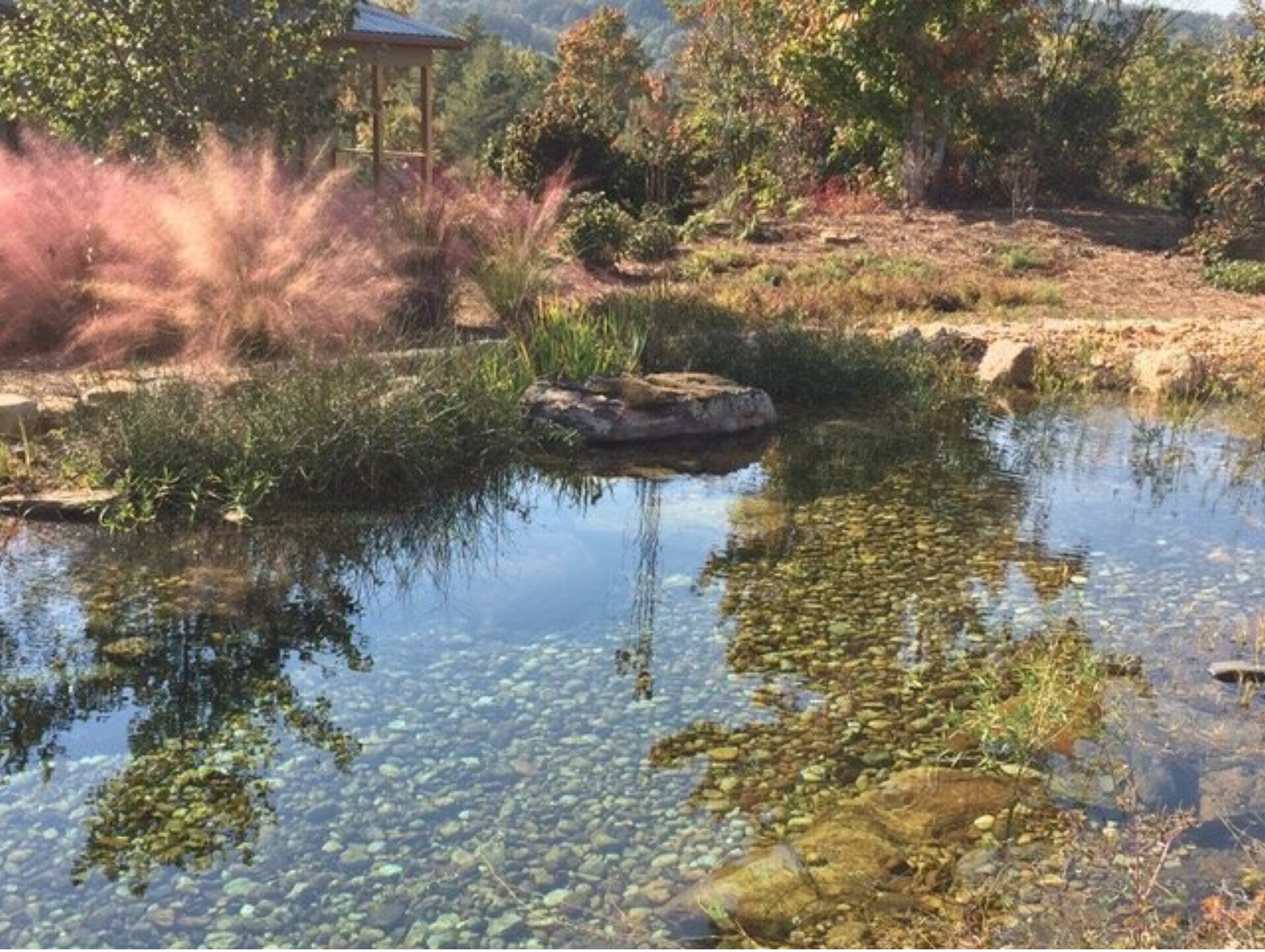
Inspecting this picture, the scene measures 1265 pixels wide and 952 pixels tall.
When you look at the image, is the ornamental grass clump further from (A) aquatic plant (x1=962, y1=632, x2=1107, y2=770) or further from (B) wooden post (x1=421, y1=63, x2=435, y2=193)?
(B) wooden post (x1=421, y1=63, x2=435, y2=193)

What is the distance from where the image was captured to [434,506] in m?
6.12

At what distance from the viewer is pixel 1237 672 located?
422 centimetres

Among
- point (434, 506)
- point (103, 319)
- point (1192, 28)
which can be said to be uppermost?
point (1192, 28)

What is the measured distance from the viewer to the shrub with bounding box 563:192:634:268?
11.7m

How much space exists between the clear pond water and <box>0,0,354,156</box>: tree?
164 inches

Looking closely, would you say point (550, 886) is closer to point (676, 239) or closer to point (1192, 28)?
point (676, 239)

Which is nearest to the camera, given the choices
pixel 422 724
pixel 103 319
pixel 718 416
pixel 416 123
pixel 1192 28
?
pixel 422 724

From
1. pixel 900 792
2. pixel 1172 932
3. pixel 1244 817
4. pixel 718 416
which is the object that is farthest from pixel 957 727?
pixel 718 416

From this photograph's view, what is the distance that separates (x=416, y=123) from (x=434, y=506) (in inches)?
888

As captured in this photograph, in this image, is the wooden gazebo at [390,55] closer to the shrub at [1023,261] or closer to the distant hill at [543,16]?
the shrub at [1023,261]

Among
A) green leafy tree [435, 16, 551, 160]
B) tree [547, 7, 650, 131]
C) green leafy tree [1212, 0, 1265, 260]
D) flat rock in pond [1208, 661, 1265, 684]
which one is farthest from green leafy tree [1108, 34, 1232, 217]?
green leafy tree [435, 16, 551, 160]

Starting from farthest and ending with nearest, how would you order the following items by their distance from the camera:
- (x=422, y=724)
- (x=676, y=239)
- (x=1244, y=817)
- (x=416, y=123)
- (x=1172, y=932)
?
(x=416, y=123)
(x=676, y=239)
(x=422, y=724)
(x=1244, y=817)
(x=1172, y=932)

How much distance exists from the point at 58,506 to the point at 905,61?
11.9 metres

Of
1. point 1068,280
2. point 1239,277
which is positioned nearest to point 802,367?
point 1068,280
